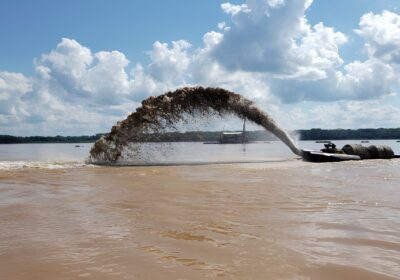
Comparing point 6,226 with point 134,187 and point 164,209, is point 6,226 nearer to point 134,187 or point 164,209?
point 164,209

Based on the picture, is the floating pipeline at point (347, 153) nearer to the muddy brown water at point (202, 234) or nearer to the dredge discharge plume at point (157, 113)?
the dredge discharge plume at point (157, 113)

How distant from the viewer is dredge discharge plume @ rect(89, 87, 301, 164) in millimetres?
18891

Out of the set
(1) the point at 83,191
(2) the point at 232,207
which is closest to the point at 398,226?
(2) the point at 232,207

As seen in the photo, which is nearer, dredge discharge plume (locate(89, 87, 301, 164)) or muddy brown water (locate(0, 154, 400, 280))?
muddy brown water (locate(0, 154, 400, 280))

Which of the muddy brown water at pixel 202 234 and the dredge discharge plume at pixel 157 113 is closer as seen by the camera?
Result: the muddy brown water at pixel 202 234

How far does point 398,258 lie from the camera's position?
3510 mm

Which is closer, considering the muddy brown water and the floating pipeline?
the muddy brown water

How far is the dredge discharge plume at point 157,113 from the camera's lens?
18.9 metres

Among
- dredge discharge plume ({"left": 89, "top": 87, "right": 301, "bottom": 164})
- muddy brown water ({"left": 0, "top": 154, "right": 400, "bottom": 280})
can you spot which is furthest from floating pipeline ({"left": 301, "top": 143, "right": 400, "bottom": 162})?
muddy brown water ({"left": 0, "top": 154, "right": 400, "bottom": 280})

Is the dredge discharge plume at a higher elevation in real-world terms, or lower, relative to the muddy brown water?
higher

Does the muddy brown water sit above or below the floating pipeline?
below

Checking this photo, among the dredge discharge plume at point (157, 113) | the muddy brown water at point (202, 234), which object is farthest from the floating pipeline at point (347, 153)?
the muddy brown water at point (202, 234)

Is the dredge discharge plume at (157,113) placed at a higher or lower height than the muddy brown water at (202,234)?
higher

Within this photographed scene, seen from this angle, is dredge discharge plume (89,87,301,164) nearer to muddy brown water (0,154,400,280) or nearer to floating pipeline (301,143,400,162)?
floating pipeline (301,143,400,162)
